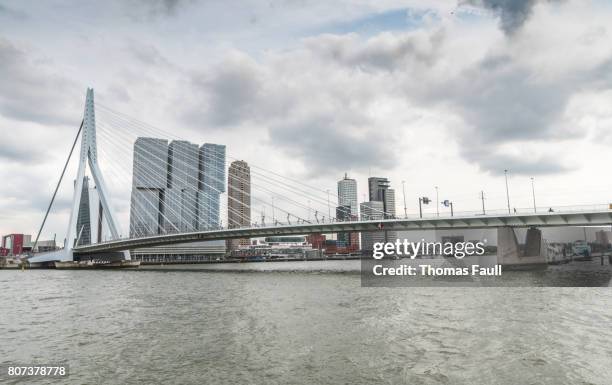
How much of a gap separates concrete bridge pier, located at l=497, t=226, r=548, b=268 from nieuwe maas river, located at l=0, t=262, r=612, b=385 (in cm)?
2461

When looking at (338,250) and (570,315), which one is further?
(338,250)

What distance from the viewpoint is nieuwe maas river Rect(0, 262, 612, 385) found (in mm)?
11266

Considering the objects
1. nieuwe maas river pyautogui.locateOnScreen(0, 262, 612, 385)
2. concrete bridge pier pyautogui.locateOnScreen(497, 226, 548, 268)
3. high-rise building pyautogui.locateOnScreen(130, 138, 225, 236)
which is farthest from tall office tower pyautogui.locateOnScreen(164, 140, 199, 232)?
nieuwe maas river pyautogui.locateOnScreen(0, 262, 612, 385)

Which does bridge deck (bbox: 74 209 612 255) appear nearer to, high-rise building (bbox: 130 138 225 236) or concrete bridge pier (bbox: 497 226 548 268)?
concrete bridge pier (bbox: 497 226 548 268)

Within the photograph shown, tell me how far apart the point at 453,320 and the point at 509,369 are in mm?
6884

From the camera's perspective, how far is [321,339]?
15.0 meters

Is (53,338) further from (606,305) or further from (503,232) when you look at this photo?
(503,232)

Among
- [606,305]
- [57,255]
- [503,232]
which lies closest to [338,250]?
[57,255]

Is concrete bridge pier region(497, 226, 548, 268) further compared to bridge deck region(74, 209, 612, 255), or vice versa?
concrete bridge pier region(497, 226, 548, 268)

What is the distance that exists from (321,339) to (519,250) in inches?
1831

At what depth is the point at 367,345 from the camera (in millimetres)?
14203

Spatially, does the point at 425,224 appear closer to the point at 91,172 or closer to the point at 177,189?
the point at 91,172

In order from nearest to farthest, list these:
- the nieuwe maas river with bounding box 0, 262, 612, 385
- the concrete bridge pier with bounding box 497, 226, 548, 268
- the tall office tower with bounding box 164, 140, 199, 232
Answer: the nieuwe maas river with bounding box 0, 262, 612, 385 → the concrete bridge pier with bounding box 497, 226, 548, 268 → the tall office tower with bounding box 164, 140, 199, 232

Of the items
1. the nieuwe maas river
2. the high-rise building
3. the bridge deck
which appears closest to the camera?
the nieuwe maas river
